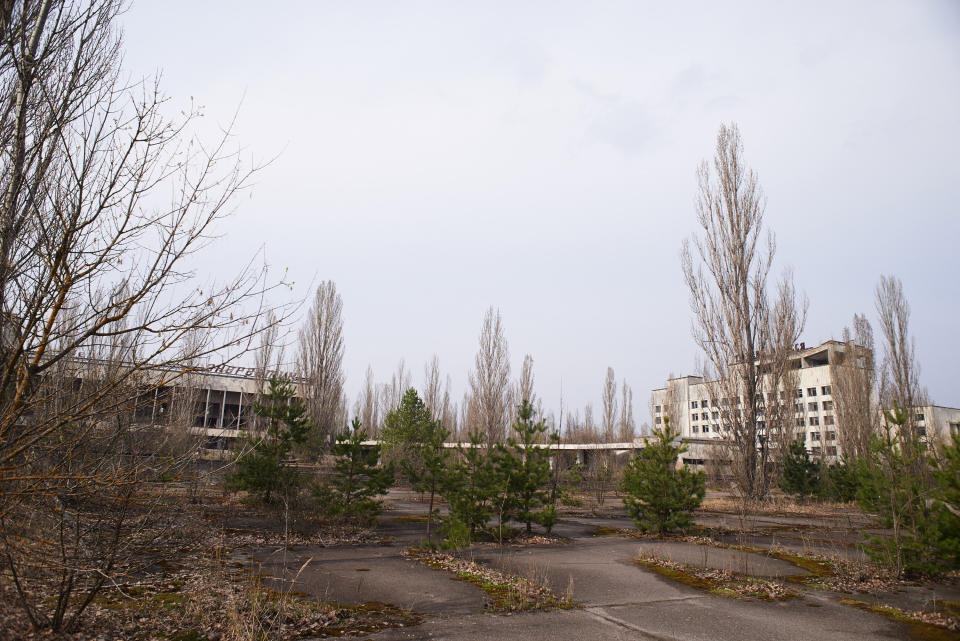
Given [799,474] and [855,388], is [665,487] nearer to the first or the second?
[799,474]

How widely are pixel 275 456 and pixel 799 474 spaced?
22.5 m

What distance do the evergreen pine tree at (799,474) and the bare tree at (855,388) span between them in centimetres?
593

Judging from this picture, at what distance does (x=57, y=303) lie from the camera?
140 inches

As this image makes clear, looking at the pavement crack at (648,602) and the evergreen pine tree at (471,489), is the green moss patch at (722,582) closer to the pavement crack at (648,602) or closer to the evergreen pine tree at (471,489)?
→ the pavement crack at (648,602)

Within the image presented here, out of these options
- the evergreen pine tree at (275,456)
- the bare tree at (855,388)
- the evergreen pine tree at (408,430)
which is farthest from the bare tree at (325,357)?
the bare tree at (855,388)

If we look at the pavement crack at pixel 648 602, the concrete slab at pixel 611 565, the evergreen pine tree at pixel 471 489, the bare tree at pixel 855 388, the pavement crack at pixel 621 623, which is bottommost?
the concrete slab at pixel 611 565

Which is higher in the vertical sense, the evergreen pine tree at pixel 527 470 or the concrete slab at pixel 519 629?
the evergreen pine tree at pixel 527 470

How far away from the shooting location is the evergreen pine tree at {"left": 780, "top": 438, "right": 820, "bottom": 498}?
23.5 meters

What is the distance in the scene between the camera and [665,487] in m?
13.4

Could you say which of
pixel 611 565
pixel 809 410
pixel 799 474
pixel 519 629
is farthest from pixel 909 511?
pixel 809 410

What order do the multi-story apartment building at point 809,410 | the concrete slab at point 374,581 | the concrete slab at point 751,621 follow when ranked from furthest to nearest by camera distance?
the multi-story apartment building at point 809,410 → the concrete slab at point 374,581 → the concrete slab at point 751,621

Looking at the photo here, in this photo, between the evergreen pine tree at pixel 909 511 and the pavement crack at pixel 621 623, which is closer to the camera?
the pavement crack at pixel 621 623

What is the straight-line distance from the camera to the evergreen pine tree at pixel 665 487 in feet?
43.5

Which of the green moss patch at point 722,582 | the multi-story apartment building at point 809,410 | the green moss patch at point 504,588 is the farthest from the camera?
the multi-story apartment building at point 809,410
